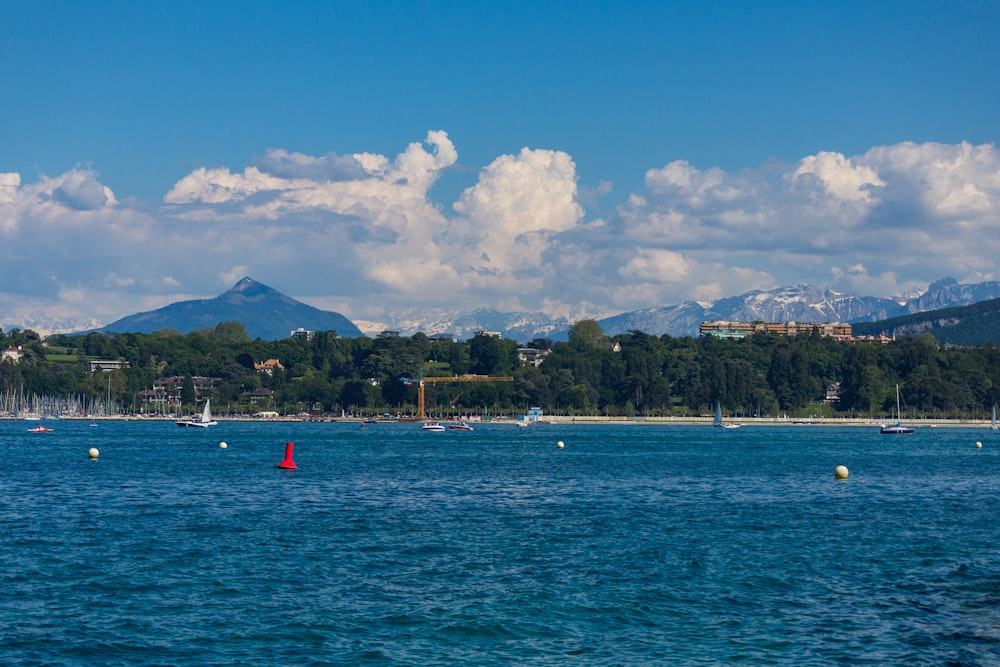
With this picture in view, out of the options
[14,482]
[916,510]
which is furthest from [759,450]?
[14,482]

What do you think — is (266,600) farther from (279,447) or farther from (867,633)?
(279,447)

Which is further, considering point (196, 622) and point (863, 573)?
point (863, 573)

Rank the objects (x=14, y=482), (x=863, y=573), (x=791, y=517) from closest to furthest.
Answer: (x=863, y=573), (x=791, y=517), (x=14, y=482)

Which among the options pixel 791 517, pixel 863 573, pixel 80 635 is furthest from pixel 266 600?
pixel 791 517

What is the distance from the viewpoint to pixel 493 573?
3556 cm

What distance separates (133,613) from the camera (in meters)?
29.6

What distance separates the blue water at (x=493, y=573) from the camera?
87.7 feet

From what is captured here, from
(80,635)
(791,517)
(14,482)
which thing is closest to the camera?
(80,635)

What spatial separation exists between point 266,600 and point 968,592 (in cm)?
1988

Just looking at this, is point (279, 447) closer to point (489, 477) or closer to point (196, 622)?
point (489, 477)

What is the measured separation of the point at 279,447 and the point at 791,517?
8348cm

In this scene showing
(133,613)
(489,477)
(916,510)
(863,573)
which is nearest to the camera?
(133,613)

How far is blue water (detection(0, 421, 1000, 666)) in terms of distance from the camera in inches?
1053

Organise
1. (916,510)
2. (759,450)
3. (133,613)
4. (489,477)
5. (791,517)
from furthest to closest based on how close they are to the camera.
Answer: (759,450) → (489,477) → (916,510) → (791,517) → (133,613)
